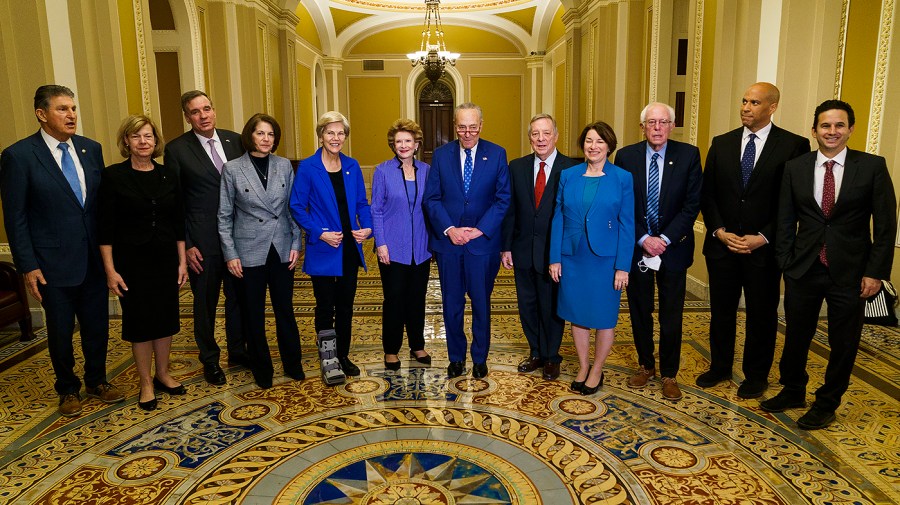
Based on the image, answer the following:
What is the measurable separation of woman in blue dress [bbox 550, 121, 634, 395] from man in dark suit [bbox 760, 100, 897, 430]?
0.79m

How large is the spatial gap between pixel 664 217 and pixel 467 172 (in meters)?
1.12

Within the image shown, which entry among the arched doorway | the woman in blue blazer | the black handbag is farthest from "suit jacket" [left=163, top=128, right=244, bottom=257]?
the arched doorway

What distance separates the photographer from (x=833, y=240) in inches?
110

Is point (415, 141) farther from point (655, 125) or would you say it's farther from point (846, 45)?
point (846, 45)

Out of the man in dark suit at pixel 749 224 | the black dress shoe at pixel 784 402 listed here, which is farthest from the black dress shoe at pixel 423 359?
the black dress shoe at pixel 784 402

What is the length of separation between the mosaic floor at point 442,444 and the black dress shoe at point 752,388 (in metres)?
0.05

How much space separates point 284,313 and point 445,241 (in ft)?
3.46

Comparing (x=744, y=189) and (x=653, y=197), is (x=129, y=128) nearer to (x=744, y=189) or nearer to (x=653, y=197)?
(x=653, y=197)

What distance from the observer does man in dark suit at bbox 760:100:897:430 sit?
8.95 ft

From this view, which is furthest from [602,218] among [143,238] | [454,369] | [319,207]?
[143,238]

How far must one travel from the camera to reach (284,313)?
11.5 ft

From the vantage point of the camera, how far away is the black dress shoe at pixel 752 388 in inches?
129

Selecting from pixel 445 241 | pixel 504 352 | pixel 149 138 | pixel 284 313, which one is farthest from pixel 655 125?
pixel 149 138

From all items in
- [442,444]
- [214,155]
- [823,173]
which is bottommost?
[442,444]
